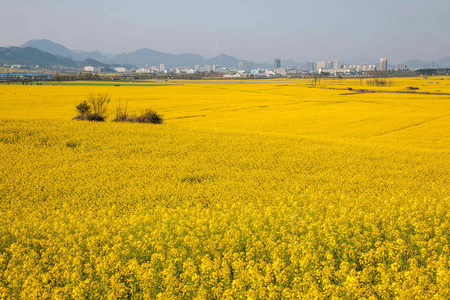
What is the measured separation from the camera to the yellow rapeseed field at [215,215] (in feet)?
18.6

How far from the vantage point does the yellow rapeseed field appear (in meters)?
5.66

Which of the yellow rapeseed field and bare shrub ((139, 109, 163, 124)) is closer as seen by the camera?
the yellow rapeseed field

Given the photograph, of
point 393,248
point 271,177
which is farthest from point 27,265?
point 271,177

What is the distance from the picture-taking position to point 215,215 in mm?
8883

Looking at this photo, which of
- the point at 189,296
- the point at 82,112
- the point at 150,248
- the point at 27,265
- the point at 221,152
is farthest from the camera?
the point at 82,112

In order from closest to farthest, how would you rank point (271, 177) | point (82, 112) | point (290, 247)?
point (290, 247) → point (271, 177) → point (82, 112)

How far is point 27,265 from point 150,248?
2.18 meters

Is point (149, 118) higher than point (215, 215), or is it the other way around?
point (149, 118)

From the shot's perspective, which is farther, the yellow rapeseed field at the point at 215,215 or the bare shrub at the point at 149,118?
the bare shrub at the point at 149,118

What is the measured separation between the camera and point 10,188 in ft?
39.2

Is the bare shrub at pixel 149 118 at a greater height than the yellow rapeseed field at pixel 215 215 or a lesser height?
greater

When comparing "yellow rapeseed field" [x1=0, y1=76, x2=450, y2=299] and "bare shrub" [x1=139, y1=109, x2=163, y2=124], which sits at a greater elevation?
"bare shrub" [x1=139, y1=109, x2=163, y2=124]

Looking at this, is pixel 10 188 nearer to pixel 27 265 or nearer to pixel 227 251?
pixel 27 265

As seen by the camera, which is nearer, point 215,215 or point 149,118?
point 215,215
